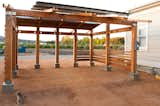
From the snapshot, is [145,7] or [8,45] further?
[145,7]

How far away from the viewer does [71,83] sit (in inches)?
334

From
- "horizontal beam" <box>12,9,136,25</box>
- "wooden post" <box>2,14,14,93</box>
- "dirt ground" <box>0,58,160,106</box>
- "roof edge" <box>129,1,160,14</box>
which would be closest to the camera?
"dirt ground" <box>0,58,160,106</box>

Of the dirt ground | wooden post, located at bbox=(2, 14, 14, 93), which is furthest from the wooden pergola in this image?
the dirt ground

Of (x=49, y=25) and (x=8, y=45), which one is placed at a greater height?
(x=49, y=25)

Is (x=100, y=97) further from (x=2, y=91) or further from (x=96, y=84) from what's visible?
(x=2, y=91)

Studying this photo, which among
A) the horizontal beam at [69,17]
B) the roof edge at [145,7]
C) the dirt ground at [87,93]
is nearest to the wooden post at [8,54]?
the dirt ground at [87,93]

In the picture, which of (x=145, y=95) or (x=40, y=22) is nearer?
(x=145, y=95)

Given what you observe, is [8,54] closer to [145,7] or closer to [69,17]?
[69,17]

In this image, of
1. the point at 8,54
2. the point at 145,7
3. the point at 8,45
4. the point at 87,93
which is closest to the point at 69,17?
the point at 8,45

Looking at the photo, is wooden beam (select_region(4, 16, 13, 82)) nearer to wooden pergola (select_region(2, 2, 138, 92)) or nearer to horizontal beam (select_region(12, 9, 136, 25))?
wooden pergola (select_region(2, 2, 138, 92))

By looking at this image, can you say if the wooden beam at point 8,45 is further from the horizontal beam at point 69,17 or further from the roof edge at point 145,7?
the roof edge at point 145,7

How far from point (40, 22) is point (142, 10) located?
548cm

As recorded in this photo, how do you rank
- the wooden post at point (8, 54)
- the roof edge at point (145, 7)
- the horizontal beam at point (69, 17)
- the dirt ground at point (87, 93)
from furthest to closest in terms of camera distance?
the roof edge at point (145, 7) < the horizontal beam at point (69, 17) < the wooden post at point (8, 54) < the dirt ground at point (87, 93)

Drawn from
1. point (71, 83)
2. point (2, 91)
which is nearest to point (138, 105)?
point (71, 83)
